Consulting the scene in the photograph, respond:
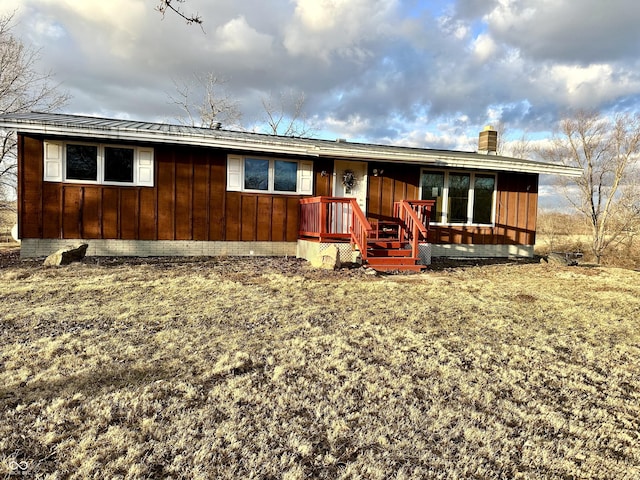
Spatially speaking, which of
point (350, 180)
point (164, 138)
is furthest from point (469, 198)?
point (164, 138)

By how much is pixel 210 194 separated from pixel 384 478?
26.9 feet

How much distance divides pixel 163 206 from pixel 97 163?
1.58 metres

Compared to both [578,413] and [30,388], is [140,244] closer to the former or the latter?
[30,388]

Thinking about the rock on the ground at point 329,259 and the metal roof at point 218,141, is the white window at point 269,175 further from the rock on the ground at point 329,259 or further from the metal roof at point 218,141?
the rock on the ground at point 329,259

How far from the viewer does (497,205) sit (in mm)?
11508

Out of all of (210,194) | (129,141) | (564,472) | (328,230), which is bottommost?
(564,472)

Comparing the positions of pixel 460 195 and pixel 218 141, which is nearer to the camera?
pixel 218 141

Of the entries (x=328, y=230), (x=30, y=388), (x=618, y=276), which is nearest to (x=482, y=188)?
(x=618, y=276)

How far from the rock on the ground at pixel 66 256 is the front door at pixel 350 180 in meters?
5.75

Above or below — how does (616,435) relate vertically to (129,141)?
below

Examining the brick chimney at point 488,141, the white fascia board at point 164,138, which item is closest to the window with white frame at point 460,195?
the brick chimney at point 488,141

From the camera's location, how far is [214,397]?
8.25 feet

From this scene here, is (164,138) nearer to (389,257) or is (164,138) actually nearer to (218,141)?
(218,141)

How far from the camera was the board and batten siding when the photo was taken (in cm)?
816
